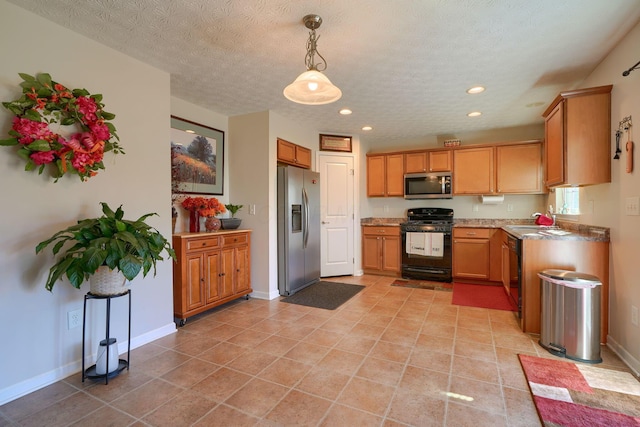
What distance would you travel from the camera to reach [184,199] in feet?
11.4

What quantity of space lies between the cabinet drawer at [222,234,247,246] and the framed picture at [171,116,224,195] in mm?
687

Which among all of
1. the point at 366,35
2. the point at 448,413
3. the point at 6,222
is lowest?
the point at 448,413

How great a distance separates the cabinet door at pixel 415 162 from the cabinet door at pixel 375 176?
1.37 feet

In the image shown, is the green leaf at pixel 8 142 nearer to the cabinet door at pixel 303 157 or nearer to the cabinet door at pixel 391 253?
the cabinet door at pixel 303 157

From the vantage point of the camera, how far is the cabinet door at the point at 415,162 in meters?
5.02

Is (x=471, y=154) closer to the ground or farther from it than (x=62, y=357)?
farther from it

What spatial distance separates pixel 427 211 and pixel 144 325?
14.4 feet

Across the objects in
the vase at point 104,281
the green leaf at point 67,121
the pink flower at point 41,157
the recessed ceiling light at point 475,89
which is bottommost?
the vase at point 104,281

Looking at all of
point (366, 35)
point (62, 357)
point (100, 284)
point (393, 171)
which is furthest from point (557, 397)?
point (393, 171)

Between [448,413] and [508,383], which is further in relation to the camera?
[508,383]

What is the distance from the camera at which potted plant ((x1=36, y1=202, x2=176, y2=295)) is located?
181 centimetres

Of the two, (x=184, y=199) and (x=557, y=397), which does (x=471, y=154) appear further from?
(x=184, y=199)

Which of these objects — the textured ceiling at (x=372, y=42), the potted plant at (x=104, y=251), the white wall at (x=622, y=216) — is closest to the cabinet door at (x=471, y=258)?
the white wall at (x=622, y=216)

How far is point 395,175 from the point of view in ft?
17.1
